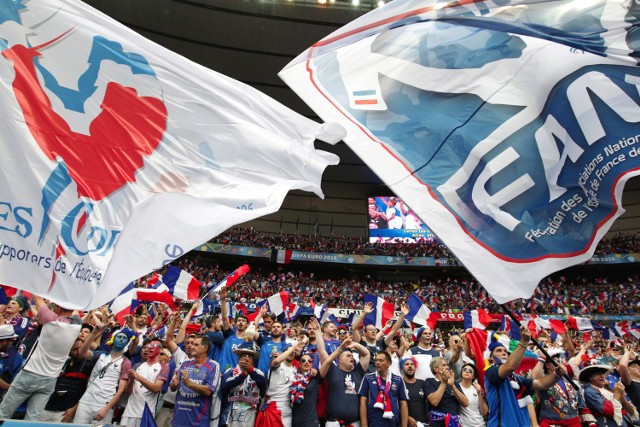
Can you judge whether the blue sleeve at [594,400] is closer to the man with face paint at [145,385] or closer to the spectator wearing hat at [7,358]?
the man with face paint at [145,385]

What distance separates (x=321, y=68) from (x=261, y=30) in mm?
24736

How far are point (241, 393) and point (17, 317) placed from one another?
12.1 ft

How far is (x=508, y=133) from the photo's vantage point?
318cm

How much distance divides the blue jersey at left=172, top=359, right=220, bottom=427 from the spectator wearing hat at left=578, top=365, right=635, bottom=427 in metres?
4.62

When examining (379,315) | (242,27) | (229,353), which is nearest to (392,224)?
(242,27)

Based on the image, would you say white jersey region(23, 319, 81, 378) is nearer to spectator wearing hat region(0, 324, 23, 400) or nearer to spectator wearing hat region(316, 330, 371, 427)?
spectator wearing hat region(0, 324, 23, 400)

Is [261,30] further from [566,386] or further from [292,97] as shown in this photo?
[566,386]

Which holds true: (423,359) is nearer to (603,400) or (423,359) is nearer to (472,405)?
(472,405)

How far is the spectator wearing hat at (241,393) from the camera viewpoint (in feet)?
14.5

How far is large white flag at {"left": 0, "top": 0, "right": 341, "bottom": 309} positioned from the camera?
2639 millimetres

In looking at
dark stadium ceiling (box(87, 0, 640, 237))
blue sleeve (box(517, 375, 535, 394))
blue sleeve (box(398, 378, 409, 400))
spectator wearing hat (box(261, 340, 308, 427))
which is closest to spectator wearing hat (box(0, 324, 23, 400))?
spectator wearing hat (box(261, 340, 308, 427))

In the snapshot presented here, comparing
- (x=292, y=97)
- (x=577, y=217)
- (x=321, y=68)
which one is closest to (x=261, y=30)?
(x=292, y=97)

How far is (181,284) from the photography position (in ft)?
29.6

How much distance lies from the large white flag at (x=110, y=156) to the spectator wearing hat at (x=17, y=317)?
3579mm
